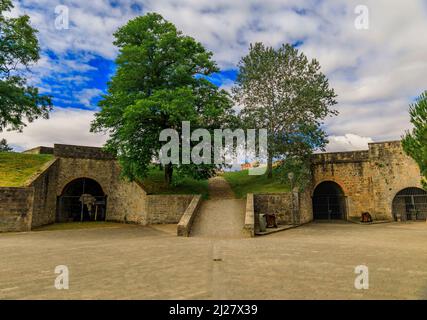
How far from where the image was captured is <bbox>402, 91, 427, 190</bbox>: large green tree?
6.96 m

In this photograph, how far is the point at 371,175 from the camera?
22.0 m

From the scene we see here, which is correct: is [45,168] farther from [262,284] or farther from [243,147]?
[262,284]

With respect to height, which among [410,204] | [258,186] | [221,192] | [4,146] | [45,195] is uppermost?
[4,146]

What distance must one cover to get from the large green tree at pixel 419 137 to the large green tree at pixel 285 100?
47.0 feet

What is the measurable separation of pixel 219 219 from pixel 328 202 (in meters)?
13.6

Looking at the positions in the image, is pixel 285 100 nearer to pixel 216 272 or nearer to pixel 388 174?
pixel 388 174

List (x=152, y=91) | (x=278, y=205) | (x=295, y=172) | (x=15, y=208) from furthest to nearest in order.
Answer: (x=295, y=172)
(x=152, y=91)
(x=278, y=205)
(x=15, y=208)

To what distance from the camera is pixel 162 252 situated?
8180 mm

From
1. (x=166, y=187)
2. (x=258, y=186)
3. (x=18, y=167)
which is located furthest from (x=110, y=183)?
(x=258, y=186)

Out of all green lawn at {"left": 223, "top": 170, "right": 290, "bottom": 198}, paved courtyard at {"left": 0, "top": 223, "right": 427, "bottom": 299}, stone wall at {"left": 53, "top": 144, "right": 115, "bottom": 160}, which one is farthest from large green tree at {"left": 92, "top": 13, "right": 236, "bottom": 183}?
paved courtyard at {"left": 0, "top": 223, "right": 427, "bottom": 299}

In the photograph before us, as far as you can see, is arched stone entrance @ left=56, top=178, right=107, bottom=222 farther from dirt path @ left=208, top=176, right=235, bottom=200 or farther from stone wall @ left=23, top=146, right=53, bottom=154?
dirt path @ left=208, top=176, right=235, bottom=200

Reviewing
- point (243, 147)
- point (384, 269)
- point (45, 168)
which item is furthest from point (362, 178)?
point (45, 168)
